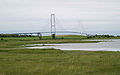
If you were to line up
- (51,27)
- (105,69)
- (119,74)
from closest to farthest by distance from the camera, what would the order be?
(119,74) < (105,69) < (51,27)

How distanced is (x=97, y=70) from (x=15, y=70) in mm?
6738

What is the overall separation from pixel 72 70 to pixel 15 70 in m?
4.68

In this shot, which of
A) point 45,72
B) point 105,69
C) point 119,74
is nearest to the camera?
point 119,74

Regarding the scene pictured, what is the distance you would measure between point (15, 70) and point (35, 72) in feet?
6.29

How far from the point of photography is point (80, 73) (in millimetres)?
20203

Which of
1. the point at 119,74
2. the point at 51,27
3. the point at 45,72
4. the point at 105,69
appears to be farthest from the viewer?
the point at 51,27

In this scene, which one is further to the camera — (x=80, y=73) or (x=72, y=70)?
(x=72, y=70)

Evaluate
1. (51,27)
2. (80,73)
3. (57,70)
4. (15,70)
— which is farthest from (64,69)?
(51,27)

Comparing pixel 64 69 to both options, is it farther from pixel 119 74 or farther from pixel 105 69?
pixel 119 74

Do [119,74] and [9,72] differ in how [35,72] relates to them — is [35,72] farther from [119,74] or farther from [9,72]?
[119,74]

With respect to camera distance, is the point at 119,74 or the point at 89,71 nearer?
the point at 119,74

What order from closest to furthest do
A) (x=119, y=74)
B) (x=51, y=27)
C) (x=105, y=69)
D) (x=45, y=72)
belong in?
(x=119, y=74), (x=45, y=72), (x=105, y=69), (x=51, y=27)

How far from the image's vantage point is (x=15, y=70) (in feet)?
71.0

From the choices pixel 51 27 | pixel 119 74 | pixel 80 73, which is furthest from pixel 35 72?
pixel 51 27
